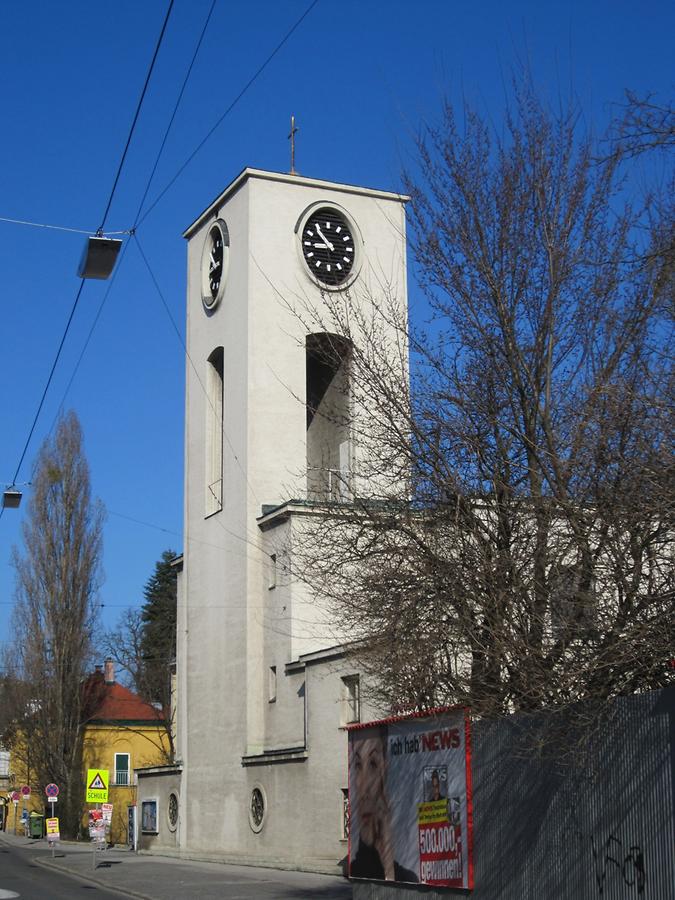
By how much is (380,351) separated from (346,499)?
7.00 feet

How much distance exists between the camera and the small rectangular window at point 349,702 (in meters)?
30.8

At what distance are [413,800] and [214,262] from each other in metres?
28.5

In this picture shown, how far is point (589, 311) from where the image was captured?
1552 cm

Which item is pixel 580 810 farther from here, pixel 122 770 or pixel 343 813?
pixel 122 770

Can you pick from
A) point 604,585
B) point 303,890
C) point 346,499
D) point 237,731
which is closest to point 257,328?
point 237,731

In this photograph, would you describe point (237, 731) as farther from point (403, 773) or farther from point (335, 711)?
point (403, 773)

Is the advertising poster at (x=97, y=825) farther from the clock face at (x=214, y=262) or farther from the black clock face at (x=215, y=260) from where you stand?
the black clock face at (x=215, y=260)

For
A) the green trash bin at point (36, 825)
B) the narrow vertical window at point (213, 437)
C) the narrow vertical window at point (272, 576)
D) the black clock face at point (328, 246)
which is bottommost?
the green trash bin at point (36, 825)

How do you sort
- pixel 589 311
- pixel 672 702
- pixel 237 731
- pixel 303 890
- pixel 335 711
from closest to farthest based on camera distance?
pixel 672 702, pixel 589 311, pixel 303 890, pixel 335 711, pixel 237 731

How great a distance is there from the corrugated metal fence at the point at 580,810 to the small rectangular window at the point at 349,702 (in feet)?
49.2

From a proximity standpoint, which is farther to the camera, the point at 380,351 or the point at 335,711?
the point at 335,711

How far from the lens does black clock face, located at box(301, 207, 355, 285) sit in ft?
132

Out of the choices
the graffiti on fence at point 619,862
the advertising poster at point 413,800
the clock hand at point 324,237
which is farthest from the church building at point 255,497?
the graffiti on fence at point 619,862

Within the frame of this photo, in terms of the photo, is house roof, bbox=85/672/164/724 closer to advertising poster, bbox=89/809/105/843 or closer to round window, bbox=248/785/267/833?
advertising poster, bbox=89/809/105/843
